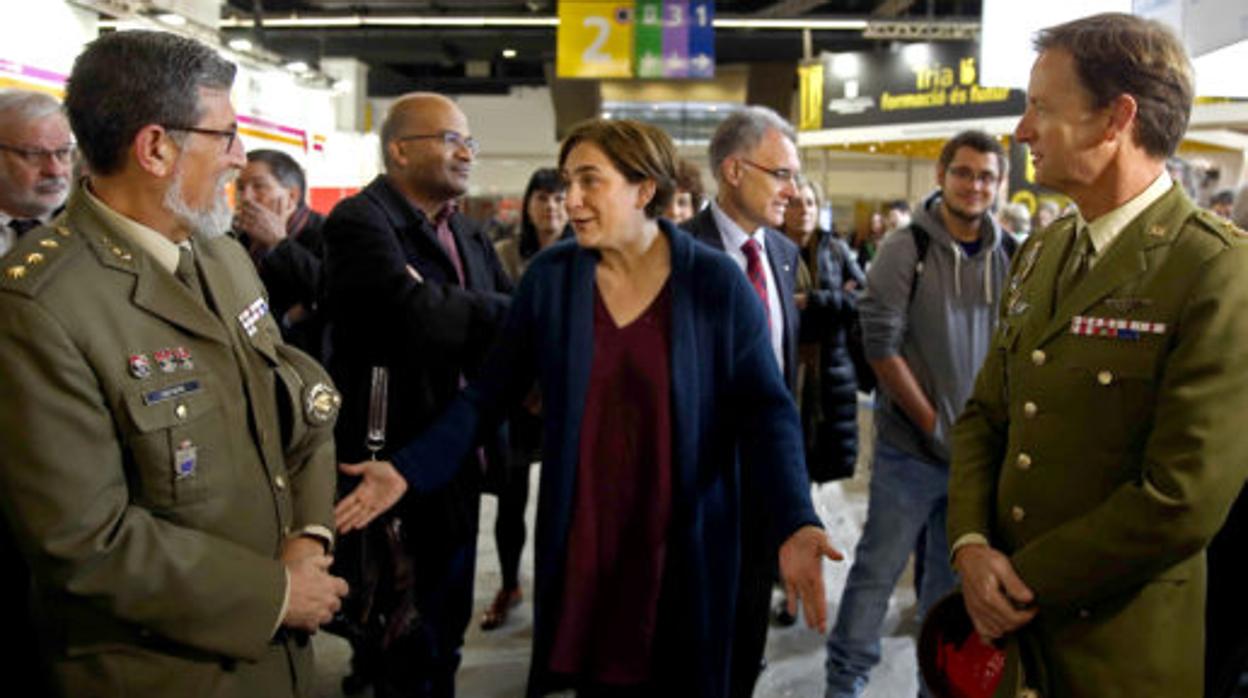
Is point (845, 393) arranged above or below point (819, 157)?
below

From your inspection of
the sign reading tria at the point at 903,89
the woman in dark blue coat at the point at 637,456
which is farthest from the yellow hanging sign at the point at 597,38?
the woman in dark blue coat at the point at 637,456

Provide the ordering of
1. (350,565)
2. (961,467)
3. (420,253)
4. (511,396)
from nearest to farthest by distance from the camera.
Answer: (961,467), (511,396), (350,565), (420,253)

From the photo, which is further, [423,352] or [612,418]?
[423,352]

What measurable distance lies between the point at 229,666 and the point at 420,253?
132 centimetres

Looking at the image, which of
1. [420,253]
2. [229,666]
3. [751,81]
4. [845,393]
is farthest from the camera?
[751,81]

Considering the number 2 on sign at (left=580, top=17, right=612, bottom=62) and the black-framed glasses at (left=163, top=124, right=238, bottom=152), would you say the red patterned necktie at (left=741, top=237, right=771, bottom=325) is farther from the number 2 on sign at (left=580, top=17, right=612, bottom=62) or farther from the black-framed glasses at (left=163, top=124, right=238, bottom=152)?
the number 2 on sign at (left=580, top=17, right=612, bottom=62)

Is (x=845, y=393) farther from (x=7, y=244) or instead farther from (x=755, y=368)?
(x=7, y=244)

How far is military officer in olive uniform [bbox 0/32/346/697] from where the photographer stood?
4.17 ft

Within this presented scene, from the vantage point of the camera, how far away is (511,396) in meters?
2.13

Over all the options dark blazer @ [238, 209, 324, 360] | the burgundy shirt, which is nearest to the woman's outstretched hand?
the burgundy shirt

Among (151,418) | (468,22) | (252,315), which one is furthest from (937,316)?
(468,22)

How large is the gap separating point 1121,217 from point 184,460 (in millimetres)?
1577

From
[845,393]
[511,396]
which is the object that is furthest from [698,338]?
[845,393]

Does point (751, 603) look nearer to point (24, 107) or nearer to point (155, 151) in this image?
point (155, 151)
